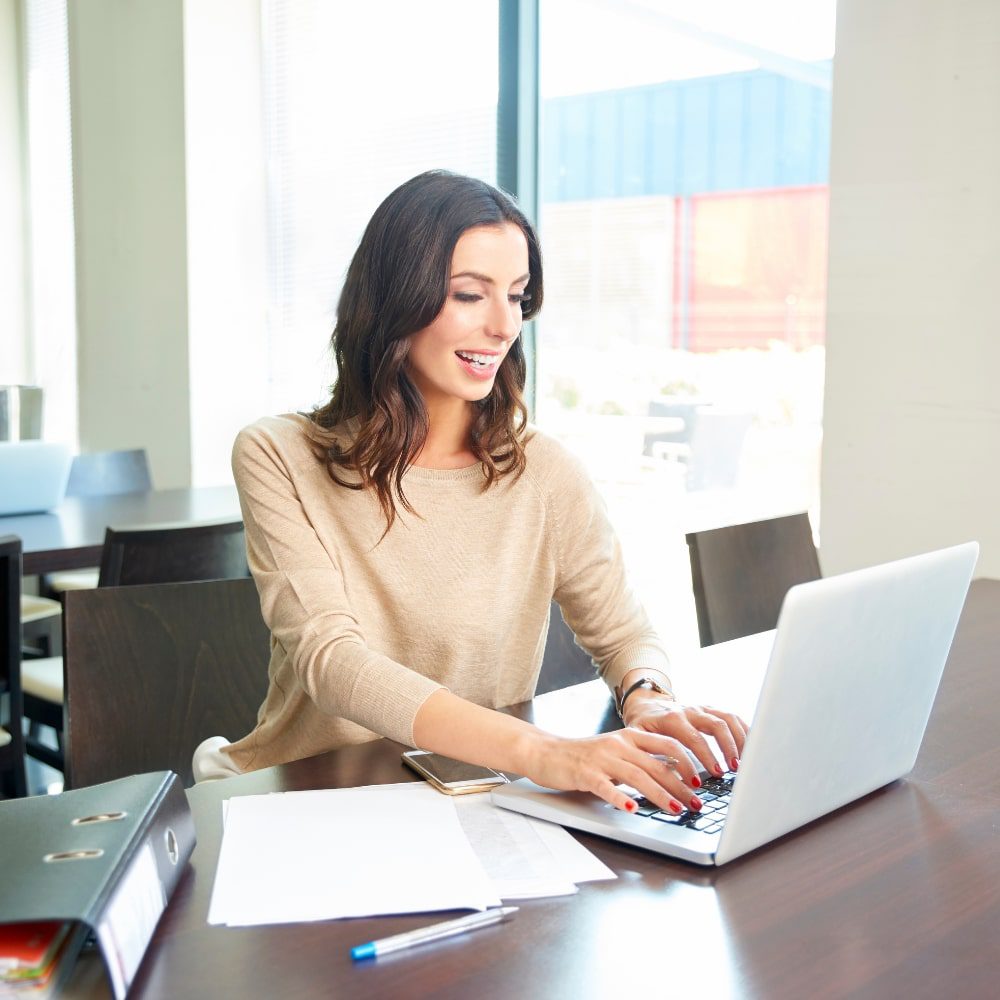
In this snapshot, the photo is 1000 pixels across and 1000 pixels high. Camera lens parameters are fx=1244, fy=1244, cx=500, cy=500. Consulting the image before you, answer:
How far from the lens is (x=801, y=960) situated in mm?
809

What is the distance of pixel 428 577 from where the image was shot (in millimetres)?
1525

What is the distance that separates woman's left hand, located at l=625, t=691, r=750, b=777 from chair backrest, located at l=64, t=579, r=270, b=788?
61 cm

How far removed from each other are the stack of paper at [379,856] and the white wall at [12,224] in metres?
4.93

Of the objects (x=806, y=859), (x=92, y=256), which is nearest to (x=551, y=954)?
(x=806, y=859)

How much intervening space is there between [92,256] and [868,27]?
3.14m

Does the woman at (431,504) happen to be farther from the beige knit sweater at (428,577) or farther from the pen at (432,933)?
the pen at (432,933)

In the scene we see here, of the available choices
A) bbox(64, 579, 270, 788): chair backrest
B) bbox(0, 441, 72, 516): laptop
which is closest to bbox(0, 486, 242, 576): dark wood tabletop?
bbox(0, 441, 72, 516): laptop

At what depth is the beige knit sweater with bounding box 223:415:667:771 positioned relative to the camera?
1443mm

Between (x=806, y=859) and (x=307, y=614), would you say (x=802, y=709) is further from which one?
(x=307, y=614)

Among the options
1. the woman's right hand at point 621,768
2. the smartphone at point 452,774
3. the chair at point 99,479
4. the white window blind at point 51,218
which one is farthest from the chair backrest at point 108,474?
the woman's right hand at point 621,768

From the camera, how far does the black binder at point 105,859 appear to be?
74cm

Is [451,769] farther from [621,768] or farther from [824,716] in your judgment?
[824,716]

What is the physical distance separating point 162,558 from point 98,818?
1474 mm

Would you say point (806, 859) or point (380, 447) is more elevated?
point (380, 447)
